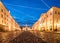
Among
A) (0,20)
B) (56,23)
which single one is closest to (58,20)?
(56,23)

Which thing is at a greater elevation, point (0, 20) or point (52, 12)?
point (52, 12)

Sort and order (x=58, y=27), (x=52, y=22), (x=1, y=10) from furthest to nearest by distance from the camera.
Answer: (x=1, y=10) → (x=52, y=22) → (x=58, y=27)

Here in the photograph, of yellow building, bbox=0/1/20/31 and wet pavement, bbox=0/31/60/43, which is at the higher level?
yellow building, bbox=0/1/20/31

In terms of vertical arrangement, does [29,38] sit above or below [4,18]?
below

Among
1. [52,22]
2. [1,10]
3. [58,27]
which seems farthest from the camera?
[1,10]

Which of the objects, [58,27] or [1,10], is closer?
[58,27]

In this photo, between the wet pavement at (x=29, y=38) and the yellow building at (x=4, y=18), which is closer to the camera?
the wet pavement at (x=29, y=38)

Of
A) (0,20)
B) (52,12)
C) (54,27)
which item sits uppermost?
(52,12)

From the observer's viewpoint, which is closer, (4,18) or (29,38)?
(29,38)

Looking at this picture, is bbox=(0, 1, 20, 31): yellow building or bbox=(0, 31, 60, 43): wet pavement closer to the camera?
bbox=(0, 31, 60, 43): wet pavement

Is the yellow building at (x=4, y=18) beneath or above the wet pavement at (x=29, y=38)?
above

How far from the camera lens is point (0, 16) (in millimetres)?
43344

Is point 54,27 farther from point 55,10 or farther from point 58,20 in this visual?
point 55,10

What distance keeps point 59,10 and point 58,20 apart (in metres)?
3.80
